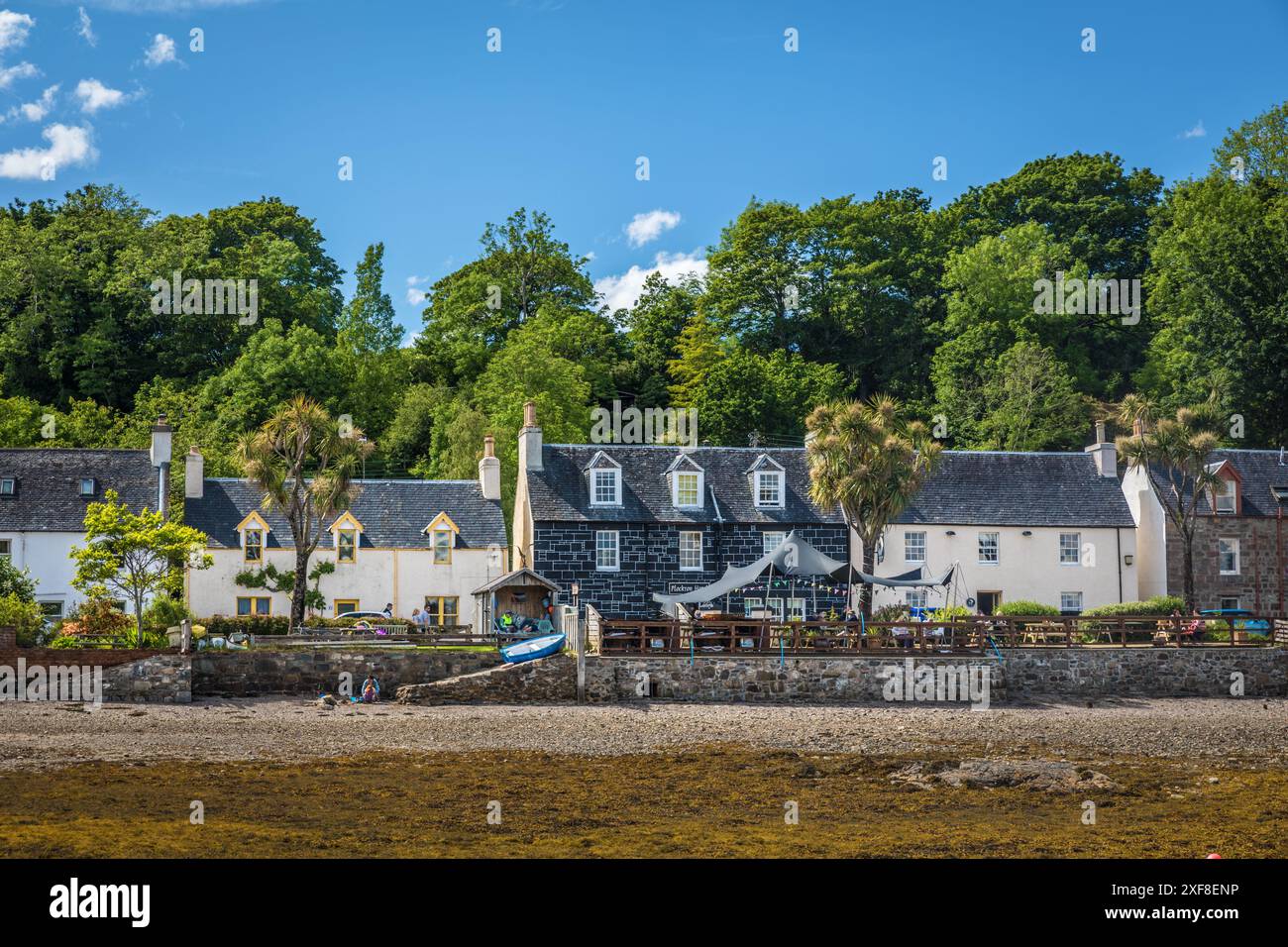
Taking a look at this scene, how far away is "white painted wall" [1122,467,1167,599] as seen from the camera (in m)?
48.8

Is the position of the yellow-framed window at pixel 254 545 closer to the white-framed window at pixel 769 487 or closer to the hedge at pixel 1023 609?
the white-framed window at pixel 769 487

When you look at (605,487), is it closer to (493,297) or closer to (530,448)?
(530,448)

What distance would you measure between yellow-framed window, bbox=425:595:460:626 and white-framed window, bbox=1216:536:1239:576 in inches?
1061

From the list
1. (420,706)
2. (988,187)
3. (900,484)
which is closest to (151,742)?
(420,706)

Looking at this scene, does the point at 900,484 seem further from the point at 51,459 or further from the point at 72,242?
the point at 72,242

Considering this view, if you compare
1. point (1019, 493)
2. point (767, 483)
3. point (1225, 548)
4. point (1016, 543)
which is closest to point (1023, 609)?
point (1016, 543)

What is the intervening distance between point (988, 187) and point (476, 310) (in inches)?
1193

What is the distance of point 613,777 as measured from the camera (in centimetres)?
2564

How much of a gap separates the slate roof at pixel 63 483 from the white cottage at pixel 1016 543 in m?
25.9

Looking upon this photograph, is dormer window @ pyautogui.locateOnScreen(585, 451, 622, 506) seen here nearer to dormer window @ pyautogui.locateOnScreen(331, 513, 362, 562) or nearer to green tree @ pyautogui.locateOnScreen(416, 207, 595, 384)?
dormer window @ pyautogui.locateOnScreen(331, 513, 362, 562)

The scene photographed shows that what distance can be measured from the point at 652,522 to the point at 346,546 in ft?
34.5

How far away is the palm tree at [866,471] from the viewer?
137 ft

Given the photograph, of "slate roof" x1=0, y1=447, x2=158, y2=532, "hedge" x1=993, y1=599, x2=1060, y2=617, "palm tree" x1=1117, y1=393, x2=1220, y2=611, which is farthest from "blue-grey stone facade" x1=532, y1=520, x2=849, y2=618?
"slate roof" x1=0, y1=447, x2=158, y2=532

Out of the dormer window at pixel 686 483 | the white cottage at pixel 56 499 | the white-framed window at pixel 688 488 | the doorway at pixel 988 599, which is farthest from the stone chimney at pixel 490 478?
the doorway at pixel 988 599
